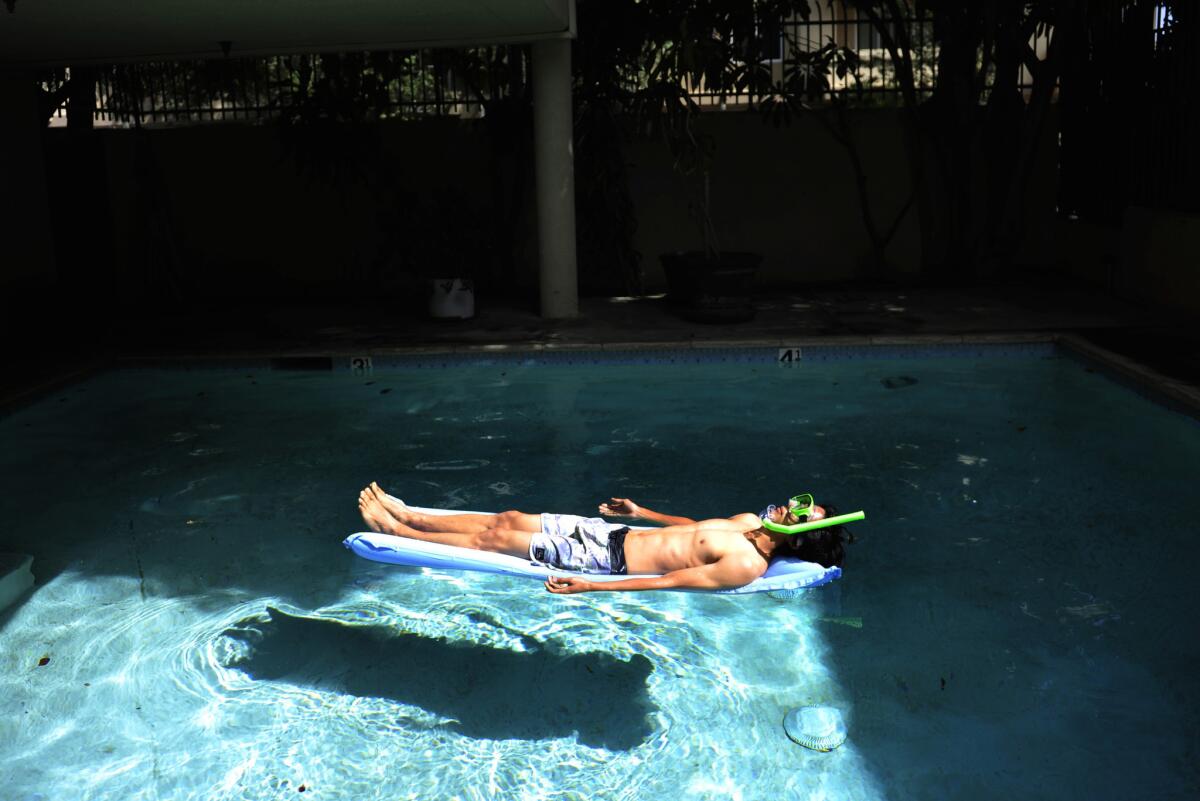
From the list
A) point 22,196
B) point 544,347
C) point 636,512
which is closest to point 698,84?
point 544,347

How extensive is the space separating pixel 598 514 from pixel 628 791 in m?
2.32

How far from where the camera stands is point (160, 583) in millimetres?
5152

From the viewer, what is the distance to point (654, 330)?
905 centimetres

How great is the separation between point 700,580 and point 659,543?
0.27 m

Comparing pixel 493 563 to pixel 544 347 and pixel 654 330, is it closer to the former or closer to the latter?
pixel 544 347

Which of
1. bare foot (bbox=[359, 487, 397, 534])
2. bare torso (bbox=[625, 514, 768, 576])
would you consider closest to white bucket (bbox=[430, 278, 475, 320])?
bare foot (bbox=[359, 487, 397, 534])

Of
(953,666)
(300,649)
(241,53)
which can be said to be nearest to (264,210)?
(241,53)

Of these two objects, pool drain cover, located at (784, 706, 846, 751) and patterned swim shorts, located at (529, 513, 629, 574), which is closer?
→ pool drain cover, located at (784, 706, 846, 751)

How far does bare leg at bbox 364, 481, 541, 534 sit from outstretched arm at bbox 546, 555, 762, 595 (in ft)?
1.51

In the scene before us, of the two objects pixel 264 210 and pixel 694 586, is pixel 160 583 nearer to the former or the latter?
pixel 694 586

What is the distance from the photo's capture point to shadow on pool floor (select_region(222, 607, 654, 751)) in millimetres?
3992

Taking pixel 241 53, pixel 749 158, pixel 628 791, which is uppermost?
pixel 241 53

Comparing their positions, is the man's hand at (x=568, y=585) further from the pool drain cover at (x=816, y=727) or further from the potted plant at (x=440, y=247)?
the potted plant at (x=440, y=247)

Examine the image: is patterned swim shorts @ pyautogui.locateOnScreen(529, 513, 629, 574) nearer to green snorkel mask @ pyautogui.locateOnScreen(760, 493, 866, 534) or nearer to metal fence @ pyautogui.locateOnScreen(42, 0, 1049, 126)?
green snorkel mask @ pyautogui.locateOnScreen(760, 493, 866, 534)
